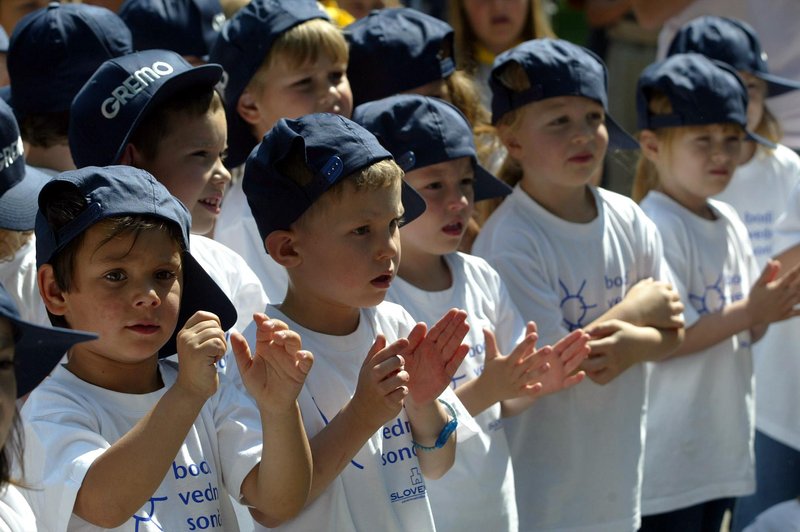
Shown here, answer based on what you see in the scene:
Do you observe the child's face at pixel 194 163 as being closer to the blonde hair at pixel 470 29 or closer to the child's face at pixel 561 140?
the child's face at pixel 561 140

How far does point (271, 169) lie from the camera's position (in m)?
3.06

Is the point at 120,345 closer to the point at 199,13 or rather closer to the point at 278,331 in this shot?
Result: the point at 278,331

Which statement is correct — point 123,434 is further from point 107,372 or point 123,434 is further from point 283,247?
point 283,247

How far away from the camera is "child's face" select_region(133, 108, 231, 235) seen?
348cm

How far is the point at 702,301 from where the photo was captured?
4.64 meters

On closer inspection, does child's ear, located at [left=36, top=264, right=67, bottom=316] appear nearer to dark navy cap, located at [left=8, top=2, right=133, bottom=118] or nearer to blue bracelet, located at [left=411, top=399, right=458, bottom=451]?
blue bracelet, located at [left=411, top=399, right=458, bottom=451]

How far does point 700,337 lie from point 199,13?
2374 millimetres

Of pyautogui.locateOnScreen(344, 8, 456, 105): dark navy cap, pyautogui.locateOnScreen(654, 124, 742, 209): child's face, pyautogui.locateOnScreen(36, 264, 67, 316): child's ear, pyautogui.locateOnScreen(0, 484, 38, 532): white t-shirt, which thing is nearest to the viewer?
pyautogui.locateOnScreen(0, 484, 38, 532): white t-shirt

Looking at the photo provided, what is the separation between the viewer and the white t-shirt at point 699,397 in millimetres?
4520

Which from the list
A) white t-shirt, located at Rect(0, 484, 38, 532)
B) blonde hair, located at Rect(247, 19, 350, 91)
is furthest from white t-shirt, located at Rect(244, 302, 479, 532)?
blonde hair, located at Rect(247, 19, 350, 91)

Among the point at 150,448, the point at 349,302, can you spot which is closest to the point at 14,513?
the point at 150,448

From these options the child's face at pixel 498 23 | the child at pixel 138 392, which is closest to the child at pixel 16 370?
the child at pixel 138 392

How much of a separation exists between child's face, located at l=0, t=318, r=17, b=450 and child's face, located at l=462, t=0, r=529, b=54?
12.7ft

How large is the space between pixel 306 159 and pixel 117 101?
2.40ft
